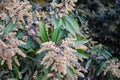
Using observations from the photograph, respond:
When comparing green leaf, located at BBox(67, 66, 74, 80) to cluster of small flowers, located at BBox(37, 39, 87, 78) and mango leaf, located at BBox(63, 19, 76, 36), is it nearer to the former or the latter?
cluster of small flowers, located at BBox(37, 39, 87, 78)

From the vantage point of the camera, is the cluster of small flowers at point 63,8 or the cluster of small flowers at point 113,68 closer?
the cluster of small flowers at point 63,8

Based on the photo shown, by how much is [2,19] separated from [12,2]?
0.48 ft

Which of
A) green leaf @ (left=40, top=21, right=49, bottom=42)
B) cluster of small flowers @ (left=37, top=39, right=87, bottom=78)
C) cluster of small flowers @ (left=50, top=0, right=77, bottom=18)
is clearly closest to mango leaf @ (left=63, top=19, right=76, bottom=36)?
cluster of small flowers @ (left=50, top=0, right=77, bottom=18)

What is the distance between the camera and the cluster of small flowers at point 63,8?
2145 millimetres

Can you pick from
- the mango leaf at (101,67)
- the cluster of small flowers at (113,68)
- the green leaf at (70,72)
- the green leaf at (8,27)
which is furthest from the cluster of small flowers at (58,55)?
the mango leaf at (101,67)

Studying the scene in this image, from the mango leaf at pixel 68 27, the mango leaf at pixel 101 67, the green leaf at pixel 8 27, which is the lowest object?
the mango leaf at pixel 101 67

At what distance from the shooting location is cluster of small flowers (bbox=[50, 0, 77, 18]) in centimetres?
214

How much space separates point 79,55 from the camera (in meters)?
2.11

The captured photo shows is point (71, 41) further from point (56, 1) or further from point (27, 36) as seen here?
point (56, 1)

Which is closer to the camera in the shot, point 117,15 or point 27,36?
point 27,36

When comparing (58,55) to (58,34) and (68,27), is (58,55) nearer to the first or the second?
(58,34)

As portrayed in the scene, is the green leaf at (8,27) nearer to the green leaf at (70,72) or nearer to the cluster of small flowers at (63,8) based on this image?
the cluster of small flowers at (63,8)

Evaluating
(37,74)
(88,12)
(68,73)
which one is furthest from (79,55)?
(88,12)

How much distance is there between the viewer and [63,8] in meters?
2.19
